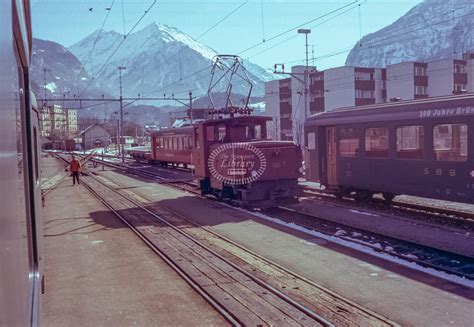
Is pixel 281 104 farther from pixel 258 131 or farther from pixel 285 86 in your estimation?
pixel 258 131

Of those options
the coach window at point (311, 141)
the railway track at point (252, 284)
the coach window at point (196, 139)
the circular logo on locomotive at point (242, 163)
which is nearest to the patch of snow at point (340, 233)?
the railway track at point (252, 284)

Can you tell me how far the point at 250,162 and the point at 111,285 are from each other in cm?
827

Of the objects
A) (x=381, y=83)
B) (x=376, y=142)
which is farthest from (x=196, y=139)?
(x=381, y=83)

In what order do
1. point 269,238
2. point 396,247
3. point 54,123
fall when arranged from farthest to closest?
point 54,123 → point 269,238 → point 396,247

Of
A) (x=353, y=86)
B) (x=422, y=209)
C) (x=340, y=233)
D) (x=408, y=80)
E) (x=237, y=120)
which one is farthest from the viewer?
(x=353, y=86)

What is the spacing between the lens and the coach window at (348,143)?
53.0 feet

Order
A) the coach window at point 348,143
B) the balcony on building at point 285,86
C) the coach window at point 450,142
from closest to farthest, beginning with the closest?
the coach window at point 450,142
the coach window at point 348,143
the balcony on building at point 285,86

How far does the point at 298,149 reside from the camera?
52.9ft

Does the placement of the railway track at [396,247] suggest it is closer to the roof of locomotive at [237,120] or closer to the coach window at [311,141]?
the roof of locomotive at [237,120]

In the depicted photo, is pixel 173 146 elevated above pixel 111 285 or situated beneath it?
elevated above

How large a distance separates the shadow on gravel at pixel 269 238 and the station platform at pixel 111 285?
1.98 metres

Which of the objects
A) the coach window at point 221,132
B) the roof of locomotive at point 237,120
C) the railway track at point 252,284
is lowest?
the railway track at point 252,284

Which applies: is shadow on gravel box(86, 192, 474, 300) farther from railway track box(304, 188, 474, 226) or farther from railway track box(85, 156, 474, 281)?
railway track box(304, 188, 474, 226)

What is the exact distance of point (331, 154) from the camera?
58.0 feet
